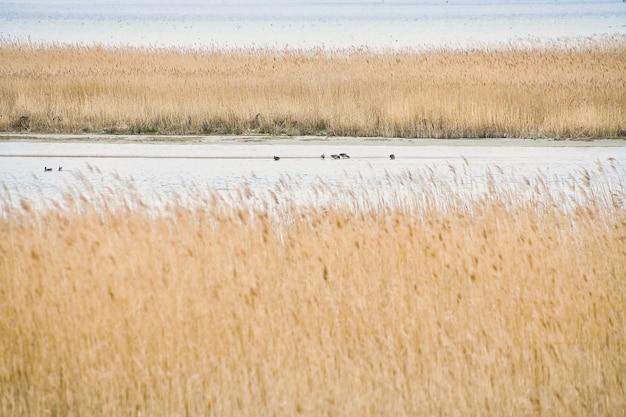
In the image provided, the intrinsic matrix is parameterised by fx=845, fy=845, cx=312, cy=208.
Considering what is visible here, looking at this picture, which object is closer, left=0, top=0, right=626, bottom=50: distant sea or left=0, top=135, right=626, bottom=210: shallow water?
left=0, top=135, right=626, bottom=210: shallow water

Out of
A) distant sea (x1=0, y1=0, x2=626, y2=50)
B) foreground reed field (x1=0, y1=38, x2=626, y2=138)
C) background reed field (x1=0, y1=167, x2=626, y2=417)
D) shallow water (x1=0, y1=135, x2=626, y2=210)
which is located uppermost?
distant sea (x1=0, y1=0, x2=626, y2=50)

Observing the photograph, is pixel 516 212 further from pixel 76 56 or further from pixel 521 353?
pixel 76 56

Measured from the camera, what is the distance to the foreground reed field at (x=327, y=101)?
1748 centimetres

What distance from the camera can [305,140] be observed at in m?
16.7

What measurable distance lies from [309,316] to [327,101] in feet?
43.2

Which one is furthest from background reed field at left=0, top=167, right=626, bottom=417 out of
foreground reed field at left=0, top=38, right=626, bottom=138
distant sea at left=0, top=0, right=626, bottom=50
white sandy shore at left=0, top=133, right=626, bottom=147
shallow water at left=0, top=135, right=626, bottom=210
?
distant sea at left=0, top=0, right=626, bottom=50

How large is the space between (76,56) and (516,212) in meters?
23.5

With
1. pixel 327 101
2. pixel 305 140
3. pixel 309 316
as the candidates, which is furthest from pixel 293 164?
pixel 309 316

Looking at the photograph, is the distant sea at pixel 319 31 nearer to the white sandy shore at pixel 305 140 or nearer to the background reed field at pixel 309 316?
the white sandy shore at pixel 305 140

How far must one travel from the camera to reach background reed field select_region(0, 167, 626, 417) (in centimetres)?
520

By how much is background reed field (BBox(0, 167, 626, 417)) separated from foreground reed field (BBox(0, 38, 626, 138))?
10.2m

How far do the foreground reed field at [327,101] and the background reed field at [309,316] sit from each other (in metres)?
10.2

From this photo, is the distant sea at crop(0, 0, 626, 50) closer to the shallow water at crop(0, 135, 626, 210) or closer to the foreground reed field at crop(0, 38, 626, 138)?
the foreground reed field at crop(0, 38, 626, 138)

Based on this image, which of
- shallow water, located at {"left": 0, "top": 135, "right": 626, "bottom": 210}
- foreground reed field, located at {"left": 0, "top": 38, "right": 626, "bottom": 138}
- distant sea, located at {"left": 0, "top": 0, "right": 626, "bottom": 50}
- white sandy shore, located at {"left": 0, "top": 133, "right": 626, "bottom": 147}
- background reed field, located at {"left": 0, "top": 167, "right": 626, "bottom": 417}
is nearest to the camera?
background reed field, located at {"left": 0, "top": 167, "right": 626, "bottom": 417}
